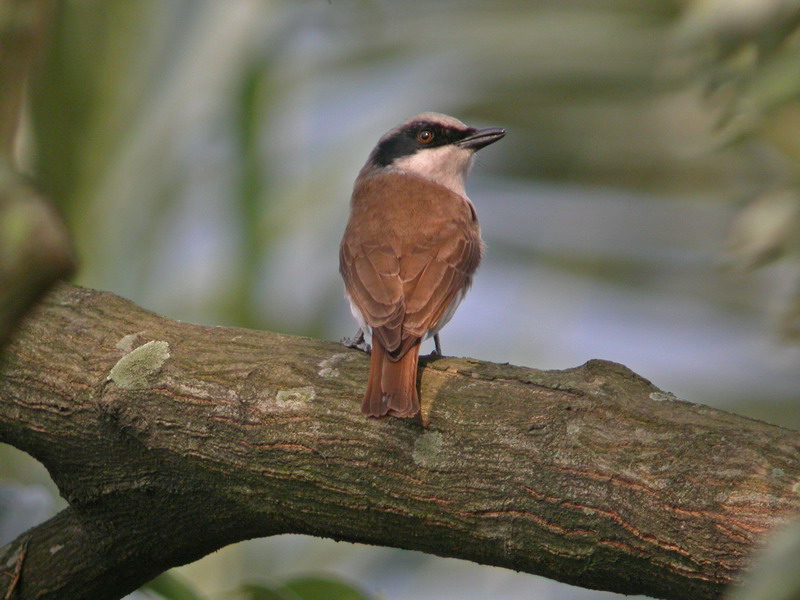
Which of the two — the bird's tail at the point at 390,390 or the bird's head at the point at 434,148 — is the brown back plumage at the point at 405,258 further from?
the bird's head at the point at 434,148

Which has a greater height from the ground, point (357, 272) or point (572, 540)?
point (357, 272)

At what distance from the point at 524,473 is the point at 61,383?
138cm

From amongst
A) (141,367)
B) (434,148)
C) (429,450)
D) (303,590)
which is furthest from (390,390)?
(434,148)

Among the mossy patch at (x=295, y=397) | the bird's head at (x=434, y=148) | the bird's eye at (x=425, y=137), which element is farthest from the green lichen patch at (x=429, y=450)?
the bird's eye at (x=425, y=137)

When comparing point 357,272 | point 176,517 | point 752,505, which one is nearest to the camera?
point 752,505

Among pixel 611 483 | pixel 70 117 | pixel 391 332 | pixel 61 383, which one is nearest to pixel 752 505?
pixel 611 483

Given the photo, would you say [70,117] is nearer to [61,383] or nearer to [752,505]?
[61,383]

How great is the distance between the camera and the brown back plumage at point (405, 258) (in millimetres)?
3430

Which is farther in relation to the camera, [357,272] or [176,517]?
[357,272]

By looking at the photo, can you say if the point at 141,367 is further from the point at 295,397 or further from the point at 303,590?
the point at 303,590

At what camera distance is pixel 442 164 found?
5.11 m

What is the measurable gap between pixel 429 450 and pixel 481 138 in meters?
2.95

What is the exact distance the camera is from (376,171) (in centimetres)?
519

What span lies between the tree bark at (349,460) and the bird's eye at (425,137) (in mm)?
2464
